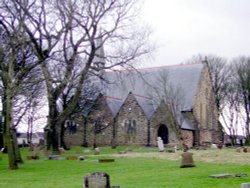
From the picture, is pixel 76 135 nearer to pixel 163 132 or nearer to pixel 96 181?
pixel 163 132

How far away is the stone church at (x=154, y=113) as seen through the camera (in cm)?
5625

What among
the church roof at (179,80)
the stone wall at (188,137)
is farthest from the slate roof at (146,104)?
the stone wall at (188,137)

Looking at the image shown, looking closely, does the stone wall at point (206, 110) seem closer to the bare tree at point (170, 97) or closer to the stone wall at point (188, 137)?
the stone wall at point (188, 137)

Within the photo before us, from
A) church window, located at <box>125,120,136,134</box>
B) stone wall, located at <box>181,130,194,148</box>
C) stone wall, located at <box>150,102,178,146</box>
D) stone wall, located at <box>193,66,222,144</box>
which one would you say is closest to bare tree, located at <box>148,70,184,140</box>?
stone wall, located at <box>150,102,178,146</box>

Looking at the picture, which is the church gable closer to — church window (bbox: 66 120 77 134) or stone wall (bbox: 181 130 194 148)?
church window (bbox: 66 120 77 134)

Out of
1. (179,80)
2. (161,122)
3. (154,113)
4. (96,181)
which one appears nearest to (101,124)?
(154,113)

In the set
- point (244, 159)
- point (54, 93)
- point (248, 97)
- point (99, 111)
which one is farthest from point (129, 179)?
point (248, 97)

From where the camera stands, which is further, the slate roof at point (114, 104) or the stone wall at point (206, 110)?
the slate roof at point (114, 104)

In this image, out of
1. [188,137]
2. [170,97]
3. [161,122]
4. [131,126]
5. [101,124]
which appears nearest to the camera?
[170,97]

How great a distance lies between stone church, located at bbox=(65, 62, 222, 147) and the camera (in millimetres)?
56250

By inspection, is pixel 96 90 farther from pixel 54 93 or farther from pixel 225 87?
pixel 54 93

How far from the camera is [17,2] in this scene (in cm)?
2558

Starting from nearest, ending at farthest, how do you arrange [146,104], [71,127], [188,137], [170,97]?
[170,97]
[188,137]
[146,104]
[71,127]

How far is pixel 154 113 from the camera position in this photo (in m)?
56.7
